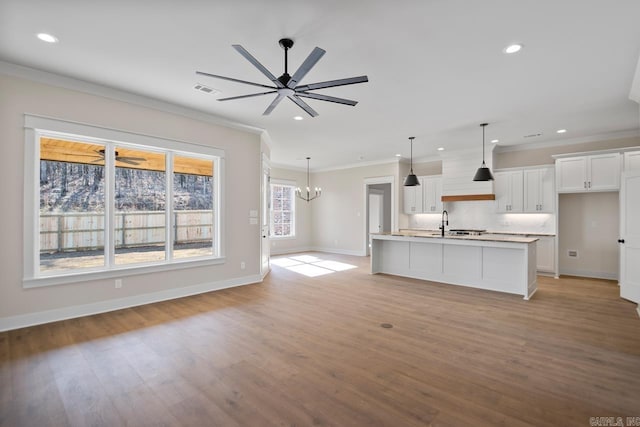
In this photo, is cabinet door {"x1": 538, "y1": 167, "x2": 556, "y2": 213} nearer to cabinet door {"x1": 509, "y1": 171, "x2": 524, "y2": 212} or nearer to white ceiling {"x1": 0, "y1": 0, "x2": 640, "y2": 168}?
cabinet door {"x1": 509, "y1": 171, "x2": 524, "y2": 212}

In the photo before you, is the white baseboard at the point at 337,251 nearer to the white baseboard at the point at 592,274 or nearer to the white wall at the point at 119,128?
the white wall at the point at 119,128

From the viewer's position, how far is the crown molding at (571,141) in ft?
18.9

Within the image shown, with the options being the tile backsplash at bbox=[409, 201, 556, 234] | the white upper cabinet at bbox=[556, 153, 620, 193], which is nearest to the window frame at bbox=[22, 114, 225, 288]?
the tile backsplash at bbox=[409, 201, 556, 234]

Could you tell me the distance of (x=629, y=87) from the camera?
12.5ft

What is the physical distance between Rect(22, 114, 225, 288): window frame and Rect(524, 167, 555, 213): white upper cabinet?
6.53m

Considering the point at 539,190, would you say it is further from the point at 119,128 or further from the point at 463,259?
the point at 119,128

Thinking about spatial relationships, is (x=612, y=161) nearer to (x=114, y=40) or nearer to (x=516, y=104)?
(x=516, y=104)

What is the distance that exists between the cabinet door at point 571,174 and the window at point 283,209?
23.3 feet

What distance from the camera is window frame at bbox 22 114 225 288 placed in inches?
138

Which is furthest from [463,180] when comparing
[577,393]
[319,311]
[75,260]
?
[75,260]

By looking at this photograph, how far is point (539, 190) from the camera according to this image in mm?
6555

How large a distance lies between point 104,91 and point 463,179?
7.27 meters

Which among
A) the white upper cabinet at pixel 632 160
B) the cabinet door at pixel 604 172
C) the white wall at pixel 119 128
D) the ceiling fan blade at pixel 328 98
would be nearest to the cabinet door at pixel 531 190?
the cabinet door at pixel 604 172

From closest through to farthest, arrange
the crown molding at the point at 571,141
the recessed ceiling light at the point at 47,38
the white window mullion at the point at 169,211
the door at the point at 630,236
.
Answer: the recessed ceiling light at the point at 47,38 < the door at the point at 630,236 < the white window mullion at the point at 169,211 < the crown molding at the point at 571,141
